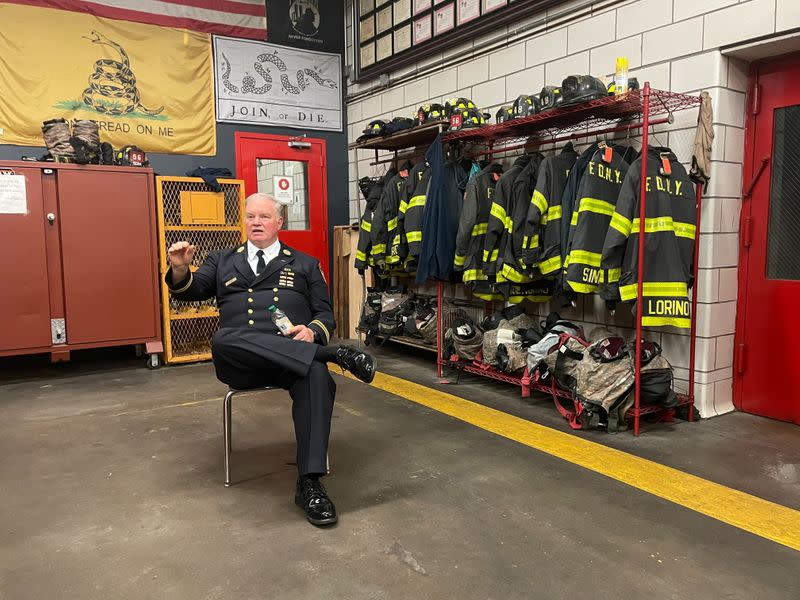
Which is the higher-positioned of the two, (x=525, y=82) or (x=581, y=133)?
(x=525, y=82)

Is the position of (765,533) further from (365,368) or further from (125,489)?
(125,489)

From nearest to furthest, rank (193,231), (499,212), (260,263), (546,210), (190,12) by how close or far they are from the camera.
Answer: (260,263) → (546,210) → (499,212) → (193,231) → (190,12)

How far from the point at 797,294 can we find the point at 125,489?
3530 mm

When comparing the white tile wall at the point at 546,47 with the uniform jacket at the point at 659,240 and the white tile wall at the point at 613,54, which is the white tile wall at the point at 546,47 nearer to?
the white tile wall at the point at 613,54

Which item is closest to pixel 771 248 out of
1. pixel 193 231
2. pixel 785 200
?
pixel 785 200

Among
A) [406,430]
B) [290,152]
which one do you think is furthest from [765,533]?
[290,152]

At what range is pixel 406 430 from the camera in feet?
11.1

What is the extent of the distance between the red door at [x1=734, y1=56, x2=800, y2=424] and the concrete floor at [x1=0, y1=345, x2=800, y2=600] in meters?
0.25

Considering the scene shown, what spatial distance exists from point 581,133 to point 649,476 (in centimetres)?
235

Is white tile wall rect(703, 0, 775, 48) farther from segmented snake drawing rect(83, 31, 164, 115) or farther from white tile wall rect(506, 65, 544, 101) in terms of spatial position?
segmented snake drawing rect(83, 31, 164, 115)

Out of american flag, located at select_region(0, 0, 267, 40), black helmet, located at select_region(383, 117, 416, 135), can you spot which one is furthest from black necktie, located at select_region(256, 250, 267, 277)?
american flag, located at select_region(0, 0, 267, 40)

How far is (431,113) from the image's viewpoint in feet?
15.4

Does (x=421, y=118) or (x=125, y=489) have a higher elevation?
(x=421, y=118)

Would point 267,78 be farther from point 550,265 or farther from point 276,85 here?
point 550,265
